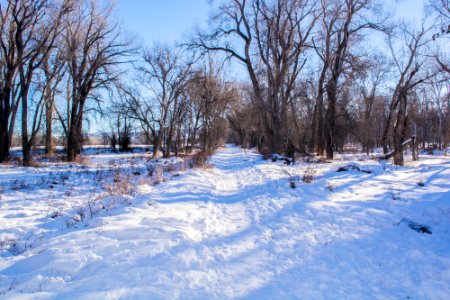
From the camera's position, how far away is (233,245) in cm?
383

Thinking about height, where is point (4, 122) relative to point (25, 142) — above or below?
above

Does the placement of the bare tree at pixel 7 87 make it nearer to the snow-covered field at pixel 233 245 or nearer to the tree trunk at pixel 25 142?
the tree trunk at pixel 25 142

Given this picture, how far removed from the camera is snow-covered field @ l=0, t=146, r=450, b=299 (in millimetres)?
2668

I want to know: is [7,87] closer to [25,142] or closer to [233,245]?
[25,142]

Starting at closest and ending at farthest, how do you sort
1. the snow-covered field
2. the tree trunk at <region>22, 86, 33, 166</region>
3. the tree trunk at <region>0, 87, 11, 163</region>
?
the snow-covered field, the tree trunk at <region>22, 86, 33, 166</region>, the tree trunk at <region>0, 87, 11, 163</region>

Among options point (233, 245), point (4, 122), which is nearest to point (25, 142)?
point (4, 122)

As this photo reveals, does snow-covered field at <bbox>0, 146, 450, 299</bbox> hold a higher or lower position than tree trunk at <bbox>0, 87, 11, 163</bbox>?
lower

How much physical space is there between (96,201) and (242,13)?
51.7ft

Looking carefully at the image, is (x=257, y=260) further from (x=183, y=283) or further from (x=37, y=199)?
(x=37, y=199)

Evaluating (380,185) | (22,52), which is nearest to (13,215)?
(380,185)

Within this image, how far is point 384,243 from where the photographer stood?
3779 millimetres

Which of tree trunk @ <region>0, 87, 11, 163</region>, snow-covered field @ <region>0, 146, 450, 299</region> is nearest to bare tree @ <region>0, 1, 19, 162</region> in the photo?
tree trunk @ <region>0, 87, 11, 163</region>

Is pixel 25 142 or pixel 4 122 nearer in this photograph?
pixel 25 142

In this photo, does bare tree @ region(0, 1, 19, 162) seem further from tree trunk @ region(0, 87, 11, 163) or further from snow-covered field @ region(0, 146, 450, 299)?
snow-covered field @ region(0, 146, 450, 299)
